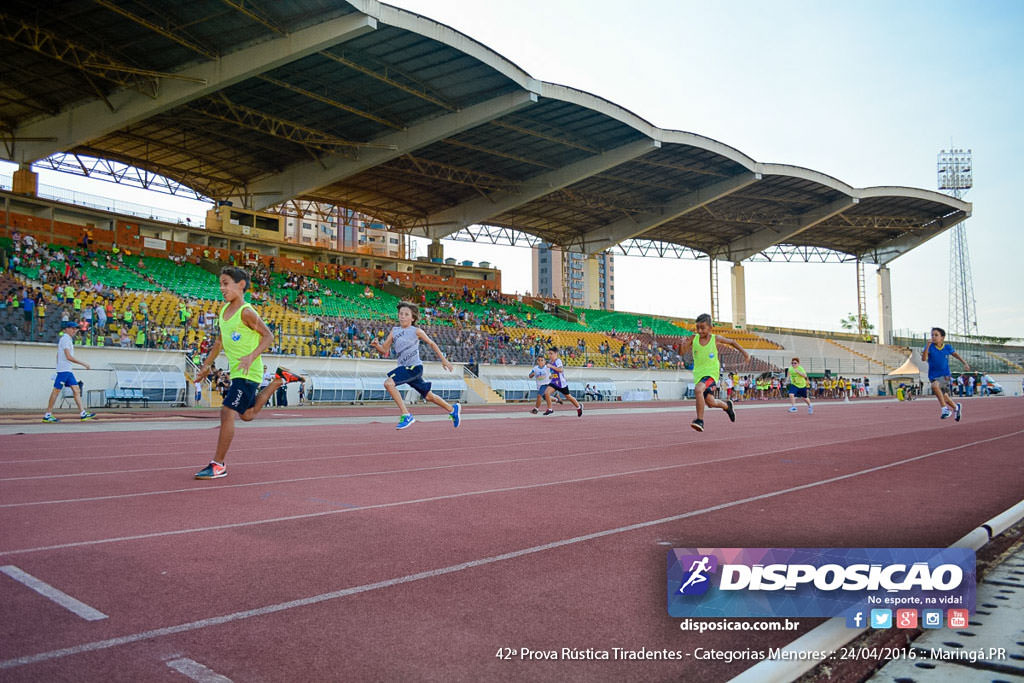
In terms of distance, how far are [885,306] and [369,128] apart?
5590 cm

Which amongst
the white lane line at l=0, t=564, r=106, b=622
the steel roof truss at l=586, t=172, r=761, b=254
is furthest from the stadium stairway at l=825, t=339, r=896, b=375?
the white lane line at l=0, t=564, r=106, b=622

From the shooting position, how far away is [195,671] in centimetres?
233

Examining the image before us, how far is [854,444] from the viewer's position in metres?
11.1

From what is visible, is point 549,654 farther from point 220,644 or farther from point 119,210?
point 119,210

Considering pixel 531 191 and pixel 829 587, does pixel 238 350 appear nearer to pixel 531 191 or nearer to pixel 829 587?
pixel 829 587

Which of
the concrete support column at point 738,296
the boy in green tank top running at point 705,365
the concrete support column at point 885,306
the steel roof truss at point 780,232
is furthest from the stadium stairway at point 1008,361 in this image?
the boy in green tank top running at point 705,365

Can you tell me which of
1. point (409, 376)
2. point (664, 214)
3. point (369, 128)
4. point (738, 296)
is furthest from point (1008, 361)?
point (409, 376)

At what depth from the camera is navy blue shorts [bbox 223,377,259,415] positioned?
21.9ft

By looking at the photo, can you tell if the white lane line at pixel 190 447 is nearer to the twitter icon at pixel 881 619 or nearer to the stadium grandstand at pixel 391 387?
the stadium grandstand at pixel 391 387

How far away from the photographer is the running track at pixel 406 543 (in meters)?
2.50

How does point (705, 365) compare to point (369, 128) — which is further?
point (369, 128)

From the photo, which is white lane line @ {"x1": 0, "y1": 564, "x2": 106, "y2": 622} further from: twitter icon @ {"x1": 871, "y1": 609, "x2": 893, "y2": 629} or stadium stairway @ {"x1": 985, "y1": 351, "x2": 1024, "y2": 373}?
stadium stairway @ {"x1": 985, "y1": 351, "x2": 1024, "y2": 373}

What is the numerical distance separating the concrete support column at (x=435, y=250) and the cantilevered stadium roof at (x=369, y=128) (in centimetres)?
275

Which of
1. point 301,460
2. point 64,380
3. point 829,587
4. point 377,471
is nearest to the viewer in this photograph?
point 829,587
